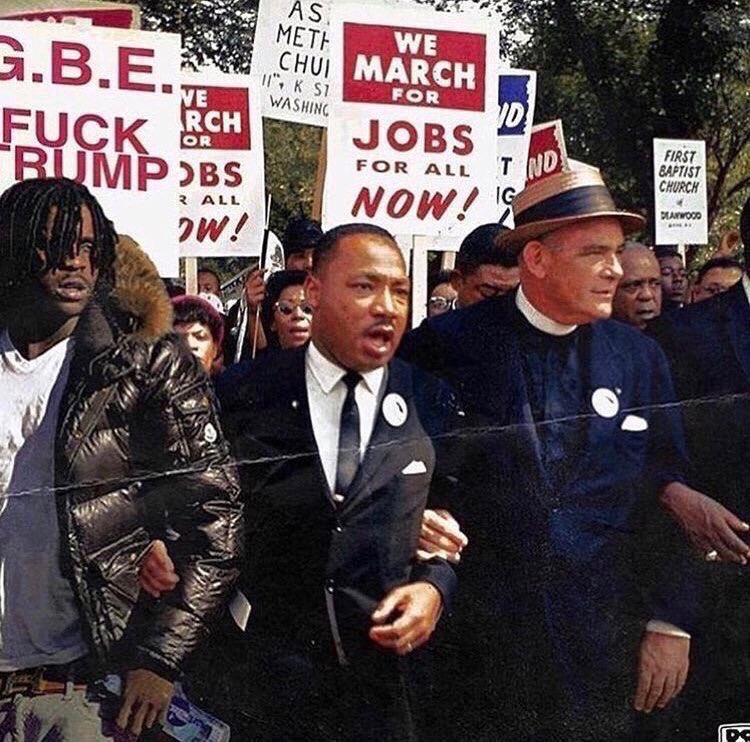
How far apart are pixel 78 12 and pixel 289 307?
105 centimetres

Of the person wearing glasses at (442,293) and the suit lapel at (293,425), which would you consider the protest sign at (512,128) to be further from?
the suit lapel at (293,425)

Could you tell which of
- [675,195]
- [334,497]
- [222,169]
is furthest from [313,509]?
[675,195]

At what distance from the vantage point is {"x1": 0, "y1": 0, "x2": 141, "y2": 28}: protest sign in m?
5.92

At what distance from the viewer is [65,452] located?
595 centimetres

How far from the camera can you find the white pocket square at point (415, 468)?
6312mm

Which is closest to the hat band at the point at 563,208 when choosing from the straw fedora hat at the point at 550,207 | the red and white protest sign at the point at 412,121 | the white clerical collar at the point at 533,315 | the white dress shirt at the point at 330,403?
the straw fedora hat at the point at 550,207

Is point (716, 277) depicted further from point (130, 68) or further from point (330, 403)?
point (130, 68)

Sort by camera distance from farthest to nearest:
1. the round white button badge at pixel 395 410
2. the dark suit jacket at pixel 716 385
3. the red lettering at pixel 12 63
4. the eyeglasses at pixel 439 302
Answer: the dark suit jacket at pixel 716 385, the eyeglasses at pixel 439 302, the round white button badge at pixel 395 410, the red lettering at pixel 12 63

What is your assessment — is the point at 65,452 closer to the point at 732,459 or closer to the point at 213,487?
the point at 213,487

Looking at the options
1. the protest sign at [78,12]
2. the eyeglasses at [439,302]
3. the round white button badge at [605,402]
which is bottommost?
the round white button badge at [605,402]

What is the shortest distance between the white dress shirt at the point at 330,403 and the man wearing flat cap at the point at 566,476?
0.83 feet

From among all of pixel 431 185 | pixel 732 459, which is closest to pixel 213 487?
pixel 431 185

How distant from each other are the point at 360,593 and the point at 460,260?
1.03 metres

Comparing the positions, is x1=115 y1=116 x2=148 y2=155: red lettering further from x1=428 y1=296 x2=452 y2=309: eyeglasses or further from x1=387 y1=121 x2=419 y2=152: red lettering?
x1=428 y1=296 x2=452 y2=309: eyeglasses
